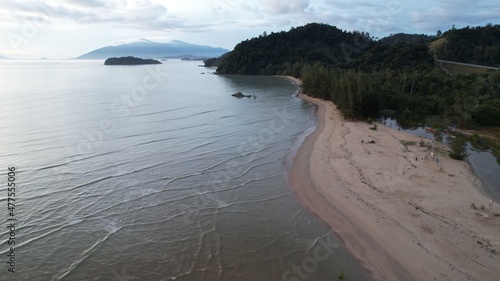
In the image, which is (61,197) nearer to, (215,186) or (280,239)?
(215,186)

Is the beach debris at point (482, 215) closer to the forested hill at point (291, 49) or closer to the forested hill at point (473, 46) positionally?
the forested hill at point (473, 46)

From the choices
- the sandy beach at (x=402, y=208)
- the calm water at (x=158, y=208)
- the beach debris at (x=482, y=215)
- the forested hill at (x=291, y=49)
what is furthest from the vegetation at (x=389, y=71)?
the beach debris at (x=482, y=215)

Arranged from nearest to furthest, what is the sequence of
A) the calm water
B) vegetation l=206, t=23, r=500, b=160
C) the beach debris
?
the calm water
the beach debris
vegetation l=206, t=23, r=500, b=160

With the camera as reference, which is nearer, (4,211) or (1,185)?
(4,211)

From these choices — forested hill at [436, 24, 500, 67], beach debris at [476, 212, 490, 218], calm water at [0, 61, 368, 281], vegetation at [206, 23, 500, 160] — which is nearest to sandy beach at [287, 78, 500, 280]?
beach debris at [476, 212, 490, 218]

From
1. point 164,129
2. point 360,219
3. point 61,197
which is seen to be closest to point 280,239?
point 360,219

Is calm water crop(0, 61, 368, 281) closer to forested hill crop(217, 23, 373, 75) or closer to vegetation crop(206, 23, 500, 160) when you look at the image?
vegetation crop(206, 23, 500, 160)
